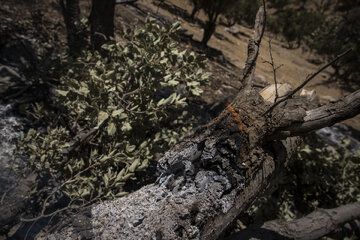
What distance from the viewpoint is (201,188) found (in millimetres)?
1385

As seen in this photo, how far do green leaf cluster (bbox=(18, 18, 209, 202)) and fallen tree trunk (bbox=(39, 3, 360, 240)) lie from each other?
0.48 m

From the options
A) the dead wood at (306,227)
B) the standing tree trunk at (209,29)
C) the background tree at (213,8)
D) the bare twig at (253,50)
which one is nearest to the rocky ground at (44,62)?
the bare twig at (253,50)

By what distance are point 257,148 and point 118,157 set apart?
1.03 metres

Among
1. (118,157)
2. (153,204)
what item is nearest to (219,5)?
(118,157)

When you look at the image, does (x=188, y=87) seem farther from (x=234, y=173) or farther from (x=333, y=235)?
(x=333, y=235)

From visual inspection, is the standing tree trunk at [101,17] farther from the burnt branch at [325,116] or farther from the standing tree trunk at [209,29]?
the standing tree trunk at [209,29]

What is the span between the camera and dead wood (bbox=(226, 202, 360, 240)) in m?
2.05

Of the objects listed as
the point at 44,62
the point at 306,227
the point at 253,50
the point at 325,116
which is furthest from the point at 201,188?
the point at 44,62

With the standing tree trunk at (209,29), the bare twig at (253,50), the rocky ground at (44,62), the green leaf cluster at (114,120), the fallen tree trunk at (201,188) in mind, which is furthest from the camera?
the standing tree trunk at (209,29)

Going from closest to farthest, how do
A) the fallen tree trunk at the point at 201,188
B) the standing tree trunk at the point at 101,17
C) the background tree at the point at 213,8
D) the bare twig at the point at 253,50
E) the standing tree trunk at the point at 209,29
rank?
the fallen tree trunk at the point at 201,188 < the bare twig at the point at 253,50 < the standing tree trunk at the point at 101,17 < the background tree at the point at 213,8 < the standing tree trunk at the point at 209,29

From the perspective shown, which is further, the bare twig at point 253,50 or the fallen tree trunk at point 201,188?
the bare twig at point 253,50

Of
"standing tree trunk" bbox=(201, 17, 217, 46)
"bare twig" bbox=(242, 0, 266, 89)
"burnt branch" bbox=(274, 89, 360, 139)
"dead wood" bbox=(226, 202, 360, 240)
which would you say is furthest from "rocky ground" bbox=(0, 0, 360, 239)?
"dead wood" bbox=(226, 202, 360, 240)

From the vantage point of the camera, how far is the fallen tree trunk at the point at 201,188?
128 cm

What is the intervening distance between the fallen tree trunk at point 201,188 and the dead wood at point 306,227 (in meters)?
0.60
